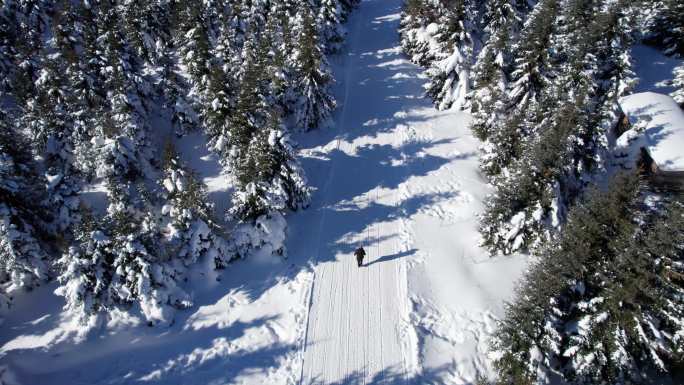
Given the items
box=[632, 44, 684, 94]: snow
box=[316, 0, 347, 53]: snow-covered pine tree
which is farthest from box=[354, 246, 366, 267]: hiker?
box=[632, 44, 684, 94]: snow

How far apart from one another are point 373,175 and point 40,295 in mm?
19285

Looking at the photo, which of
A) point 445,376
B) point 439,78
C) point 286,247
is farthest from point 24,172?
point 439,78

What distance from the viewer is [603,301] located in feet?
43.0

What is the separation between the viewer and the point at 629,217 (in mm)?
12883

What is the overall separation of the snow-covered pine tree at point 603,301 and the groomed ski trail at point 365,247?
4.53 meters

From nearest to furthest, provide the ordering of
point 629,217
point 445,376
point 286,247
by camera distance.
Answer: point 629,217 < point 445,376 < point 286,247

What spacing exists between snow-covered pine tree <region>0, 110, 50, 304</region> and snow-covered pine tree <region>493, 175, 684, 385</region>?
21.0m

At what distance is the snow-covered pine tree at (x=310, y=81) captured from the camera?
24.7 meters

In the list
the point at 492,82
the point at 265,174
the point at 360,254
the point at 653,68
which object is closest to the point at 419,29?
the point at 492,82

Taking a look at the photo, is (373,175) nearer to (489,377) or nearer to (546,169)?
(546,169)

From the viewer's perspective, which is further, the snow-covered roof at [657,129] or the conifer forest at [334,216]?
the snow-covered roof at [657,129]

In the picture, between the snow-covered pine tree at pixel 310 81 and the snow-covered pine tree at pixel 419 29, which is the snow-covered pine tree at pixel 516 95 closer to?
the snow-covered pine tree at pixel 419 29

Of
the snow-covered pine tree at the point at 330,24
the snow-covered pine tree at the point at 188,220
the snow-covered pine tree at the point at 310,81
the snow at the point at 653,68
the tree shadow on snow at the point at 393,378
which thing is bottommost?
the tree shadow on snow at the point at 393,378

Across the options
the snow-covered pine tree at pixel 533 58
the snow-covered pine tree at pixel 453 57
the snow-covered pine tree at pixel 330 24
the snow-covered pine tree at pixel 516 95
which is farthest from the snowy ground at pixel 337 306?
the snow-covered pine tree at pixel 330 24
